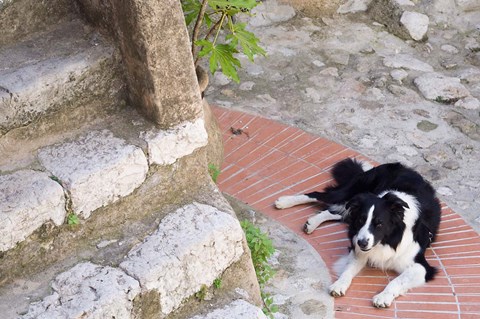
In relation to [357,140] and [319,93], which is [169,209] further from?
[319,93]

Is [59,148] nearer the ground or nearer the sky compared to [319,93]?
nearer the sky

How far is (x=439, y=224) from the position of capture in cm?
546

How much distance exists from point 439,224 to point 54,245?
2840 millimetres

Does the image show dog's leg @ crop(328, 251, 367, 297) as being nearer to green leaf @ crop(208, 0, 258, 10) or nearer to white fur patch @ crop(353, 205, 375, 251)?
white fur patch @ crop(353, 205, 375, 251)

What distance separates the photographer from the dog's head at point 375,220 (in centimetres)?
503

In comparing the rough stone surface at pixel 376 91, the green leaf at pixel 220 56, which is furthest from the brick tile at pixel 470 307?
the green leaf at pixel 220 56

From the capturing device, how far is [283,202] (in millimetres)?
5520

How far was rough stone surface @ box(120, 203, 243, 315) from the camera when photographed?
11.9ft

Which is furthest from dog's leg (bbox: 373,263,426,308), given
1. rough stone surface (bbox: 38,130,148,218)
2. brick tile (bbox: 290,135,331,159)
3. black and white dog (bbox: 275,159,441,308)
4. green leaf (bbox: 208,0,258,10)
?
green leaf (bbox: 208,0,258,10)

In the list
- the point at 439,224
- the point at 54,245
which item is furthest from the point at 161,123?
the point at 439,224

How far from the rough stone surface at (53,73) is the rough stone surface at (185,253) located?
2.47 ft

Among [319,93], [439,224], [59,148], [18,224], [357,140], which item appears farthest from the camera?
[319,93]

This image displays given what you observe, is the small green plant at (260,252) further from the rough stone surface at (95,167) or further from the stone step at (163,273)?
the rough stone surface at (95,167)

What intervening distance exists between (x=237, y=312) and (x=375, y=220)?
1573mm
